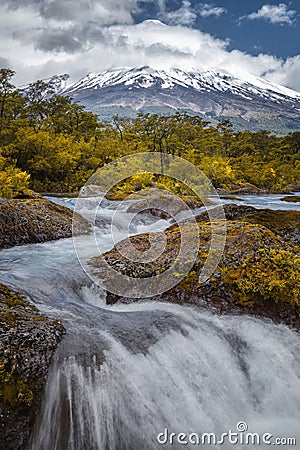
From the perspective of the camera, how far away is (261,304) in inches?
191

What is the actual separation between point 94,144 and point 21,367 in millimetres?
25598

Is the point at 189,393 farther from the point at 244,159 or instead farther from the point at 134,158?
the point at 244,159

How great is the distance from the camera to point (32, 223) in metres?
8.27

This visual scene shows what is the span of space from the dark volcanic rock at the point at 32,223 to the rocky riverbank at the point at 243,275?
2714 mm

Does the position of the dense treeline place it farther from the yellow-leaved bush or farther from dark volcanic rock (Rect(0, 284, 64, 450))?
dark volcanic rock (Rect(0, 284, 64, 450))

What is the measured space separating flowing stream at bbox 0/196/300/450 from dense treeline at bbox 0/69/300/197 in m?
10.7

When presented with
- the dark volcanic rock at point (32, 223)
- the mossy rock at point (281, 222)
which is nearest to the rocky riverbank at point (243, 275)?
the mossy rock at point (281, 222)

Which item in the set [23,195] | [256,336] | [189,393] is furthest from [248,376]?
[23,195]

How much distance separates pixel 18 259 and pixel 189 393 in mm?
4473

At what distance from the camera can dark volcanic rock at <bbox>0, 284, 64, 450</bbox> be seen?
2682mm

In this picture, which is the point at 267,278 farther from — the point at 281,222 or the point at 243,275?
the point at 281,222

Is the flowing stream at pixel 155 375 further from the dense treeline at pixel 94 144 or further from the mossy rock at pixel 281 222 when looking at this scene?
the dense treeline at pixel 94 144

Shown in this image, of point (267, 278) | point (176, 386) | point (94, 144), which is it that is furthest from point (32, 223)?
point (94, 144)

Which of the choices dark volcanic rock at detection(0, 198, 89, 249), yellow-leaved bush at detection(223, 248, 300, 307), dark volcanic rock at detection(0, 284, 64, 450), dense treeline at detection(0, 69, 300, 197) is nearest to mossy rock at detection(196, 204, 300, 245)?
yellow-leaved bush at detection(223, 248, 300, 307)
